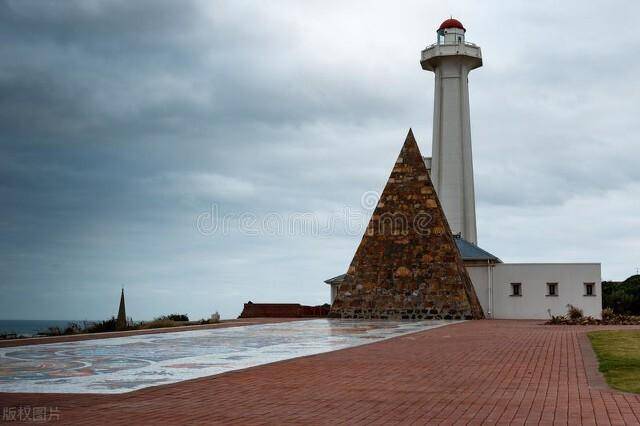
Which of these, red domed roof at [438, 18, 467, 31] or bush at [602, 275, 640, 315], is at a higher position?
red domed roof at [438, 18, 467, 31]

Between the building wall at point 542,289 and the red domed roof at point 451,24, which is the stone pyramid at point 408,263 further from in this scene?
the red domed roof at point 451,24

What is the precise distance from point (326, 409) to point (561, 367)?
4.98 m

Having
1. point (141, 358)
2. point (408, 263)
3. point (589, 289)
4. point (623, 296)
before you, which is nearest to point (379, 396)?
point (141, 358)

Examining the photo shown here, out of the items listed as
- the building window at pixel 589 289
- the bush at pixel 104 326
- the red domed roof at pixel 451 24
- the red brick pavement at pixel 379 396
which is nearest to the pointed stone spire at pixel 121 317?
the bush at pixel 104 326

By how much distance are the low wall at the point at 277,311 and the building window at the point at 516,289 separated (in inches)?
328

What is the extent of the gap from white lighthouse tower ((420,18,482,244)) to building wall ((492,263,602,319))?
9.17 m

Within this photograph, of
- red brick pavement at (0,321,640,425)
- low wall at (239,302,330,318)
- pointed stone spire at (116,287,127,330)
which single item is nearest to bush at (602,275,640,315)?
low wall at (239,302,330,318)

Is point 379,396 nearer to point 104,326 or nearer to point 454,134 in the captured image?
point 104,326

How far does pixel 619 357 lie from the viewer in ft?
38.9

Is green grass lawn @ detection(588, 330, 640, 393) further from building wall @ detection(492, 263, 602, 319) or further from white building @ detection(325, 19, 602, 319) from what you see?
white building @ detection(325, 19, 602, 319)

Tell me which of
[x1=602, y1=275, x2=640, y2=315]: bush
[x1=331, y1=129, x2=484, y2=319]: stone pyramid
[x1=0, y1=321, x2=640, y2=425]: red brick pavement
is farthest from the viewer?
[x1=602, y1=275, x2=640, y2=315]: bush

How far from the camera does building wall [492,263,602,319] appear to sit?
31172mm

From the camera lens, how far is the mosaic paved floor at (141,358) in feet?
30.6

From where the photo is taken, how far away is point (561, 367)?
10992mm
